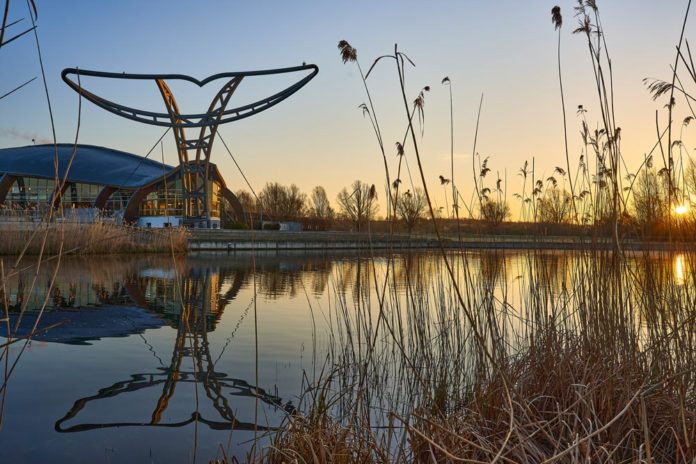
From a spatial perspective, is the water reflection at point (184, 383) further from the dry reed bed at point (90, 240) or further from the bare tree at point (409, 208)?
the dry reed bed at point (90, 240)

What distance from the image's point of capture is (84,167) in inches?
1855

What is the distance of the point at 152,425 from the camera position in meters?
3.35

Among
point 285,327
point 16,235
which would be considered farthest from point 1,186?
point 285,327

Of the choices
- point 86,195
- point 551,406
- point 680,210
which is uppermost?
point 86,195

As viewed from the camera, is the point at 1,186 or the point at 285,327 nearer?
the point at 285,327

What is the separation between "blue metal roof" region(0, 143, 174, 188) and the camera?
4500 cm

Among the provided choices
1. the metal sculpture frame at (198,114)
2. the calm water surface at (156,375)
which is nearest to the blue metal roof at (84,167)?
the metal sculpture frame at (198,114)

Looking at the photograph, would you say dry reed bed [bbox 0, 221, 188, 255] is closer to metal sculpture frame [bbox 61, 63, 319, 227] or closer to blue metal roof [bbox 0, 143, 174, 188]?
metal sculpture frame [bbox 61, 63, 319, 227]

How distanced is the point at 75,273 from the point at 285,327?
8827 mm

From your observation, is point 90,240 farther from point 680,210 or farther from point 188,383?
point 680,210

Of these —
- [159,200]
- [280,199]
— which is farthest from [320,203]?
[159,200]

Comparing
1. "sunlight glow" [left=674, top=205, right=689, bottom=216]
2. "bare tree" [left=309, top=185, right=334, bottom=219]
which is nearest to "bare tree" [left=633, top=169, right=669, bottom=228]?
"sunlight glow" [left=674, top=205, right=689, bottom=216]

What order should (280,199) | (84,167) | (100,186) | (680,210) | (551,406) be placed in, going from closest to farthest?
(551,406), (680,210), (100,186), (84,167), (280,199)

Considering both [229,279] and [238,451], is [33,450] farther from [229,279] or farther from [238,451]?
[229,279]
